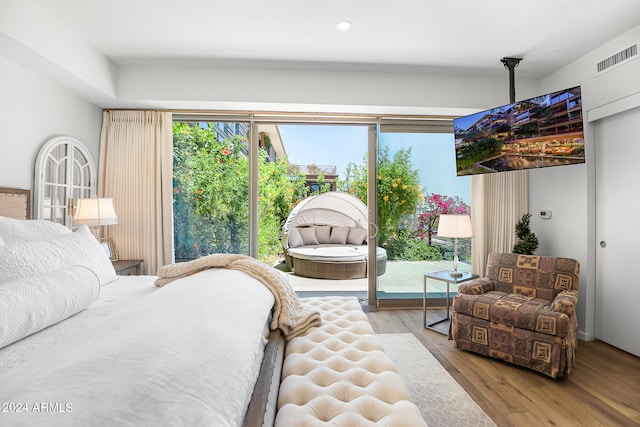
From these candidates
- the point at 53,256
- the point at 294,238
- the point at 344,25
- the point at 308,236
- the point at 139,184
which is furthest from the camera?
the point at 308,236

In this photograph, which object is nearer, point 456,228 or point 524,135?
point 524,135

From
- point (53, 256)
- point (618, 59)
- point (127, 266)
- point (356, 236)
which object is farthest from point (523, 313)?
point (356, 236)

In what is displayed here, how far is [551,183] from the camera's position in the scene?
3.60 metres

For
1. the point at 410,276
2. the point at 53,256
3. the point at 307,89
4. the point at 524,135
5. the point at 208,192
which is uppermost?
the point at 307,89

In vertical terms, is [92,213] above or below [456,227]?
above

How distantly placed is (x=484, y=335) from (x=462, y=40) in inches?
100

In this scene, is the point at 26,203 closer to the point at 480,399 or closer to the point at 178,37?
the point at 178,37

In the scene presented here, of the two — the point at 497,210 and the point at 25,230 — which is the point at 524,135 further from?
the point at 25,230

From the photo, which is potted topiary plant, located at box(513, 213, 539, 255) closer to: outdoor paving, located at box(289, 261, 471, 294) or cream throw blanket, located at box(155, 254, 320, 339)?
outdoor paving, located at box(289, 261, 471, 294)

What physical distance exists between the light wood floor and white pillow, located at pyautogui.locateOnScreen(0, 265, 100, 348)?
2.32m

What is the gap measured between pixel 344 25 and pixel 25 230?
2629 millimetres

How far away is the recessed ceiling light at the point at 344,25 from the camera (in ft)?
8.59

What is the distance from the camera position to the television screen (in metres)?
2.69

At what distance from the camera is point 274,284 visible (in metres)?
1.82
